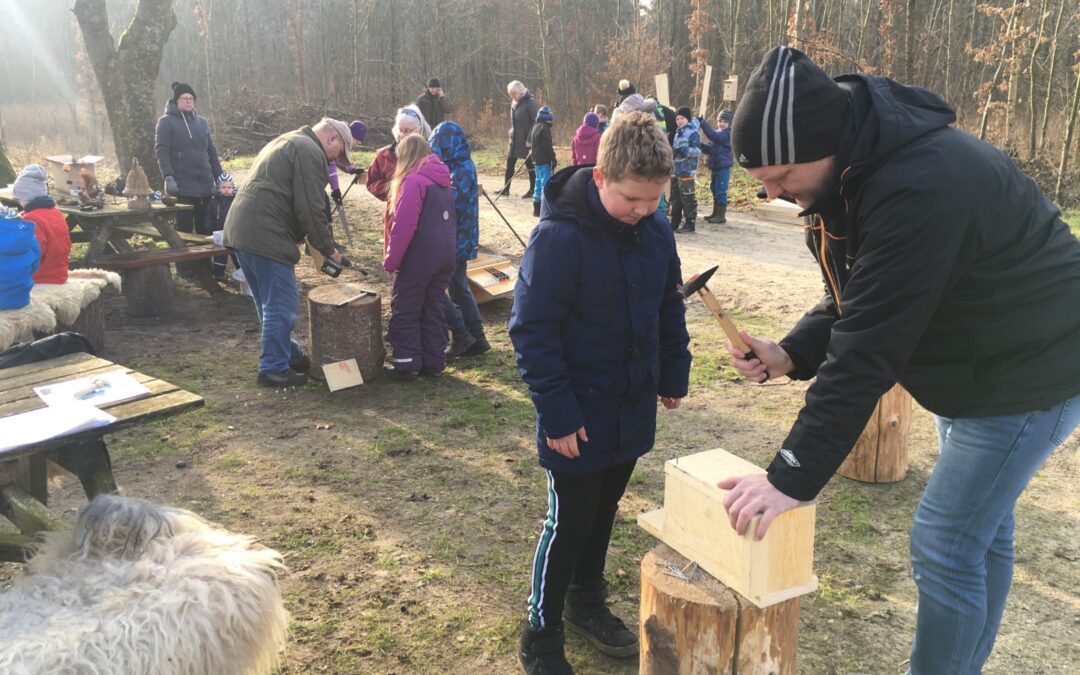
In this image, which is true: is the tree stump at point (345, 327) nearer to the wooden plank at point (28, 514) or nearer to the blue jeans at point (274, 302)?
the blue jeans at point (274, 302)

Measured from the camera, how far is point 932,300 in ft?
5.88

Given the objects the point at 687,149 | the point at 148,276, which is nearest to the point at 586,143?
the point at 687,149

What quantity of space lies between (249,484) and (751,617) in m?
2.96

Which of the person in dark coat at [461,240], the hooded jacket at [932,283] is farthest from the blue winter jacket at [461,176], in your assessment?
the hooded jacket at [932,283]

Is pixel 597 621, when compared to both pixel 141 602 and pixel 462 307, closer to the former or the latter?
pixel 141 602

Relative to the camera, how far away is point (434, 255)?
560 cm

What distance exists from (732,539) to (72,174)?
8410 millimetres

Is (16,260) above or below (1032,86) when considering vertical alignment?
below

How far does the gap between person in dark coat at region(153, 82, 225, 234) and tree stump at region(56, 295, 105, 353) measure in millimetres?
2693

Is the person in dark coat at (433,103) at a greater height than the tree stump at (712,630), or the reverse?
the person in dark coat at (433,103)

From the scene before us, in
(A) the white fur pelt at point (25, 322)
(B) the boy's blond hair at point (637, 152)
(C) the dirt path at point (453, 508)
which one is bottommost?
(C) the dirt path at point (453, 508)

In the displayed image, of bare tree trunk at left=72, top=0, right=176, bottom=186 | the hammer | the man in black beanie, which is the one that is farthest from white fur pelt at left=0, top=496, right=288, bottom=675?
bare tree trunk at left=72, top=0, right=176, bottom=186

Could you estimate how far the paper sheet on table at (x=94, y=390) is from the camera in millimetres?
3096

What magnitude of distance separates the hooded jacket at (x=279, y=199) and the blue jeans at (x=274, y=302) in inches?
4.5
